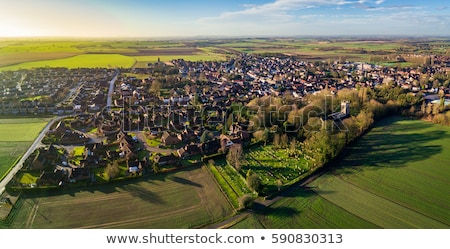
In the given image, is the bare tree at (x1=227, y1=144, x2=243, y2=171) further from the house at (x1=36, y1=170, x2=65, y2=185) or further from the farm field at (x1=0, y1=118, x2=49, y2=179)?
the farm field at (x1=0, y1=118, x2=49, y2=179)

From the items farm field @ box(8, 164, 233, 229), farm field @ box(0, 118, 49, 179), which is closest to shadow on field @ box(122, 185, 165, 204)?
farm field @ box(8, 164, 233, 229)

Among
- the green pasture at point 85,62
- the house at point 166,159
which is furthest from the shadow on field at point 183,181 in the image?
the green pasture at point 85,62

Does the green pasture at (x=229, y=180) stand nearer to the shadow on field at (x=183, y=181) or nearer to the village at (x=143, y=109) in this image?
the shadow on field at (x=183, y=181)

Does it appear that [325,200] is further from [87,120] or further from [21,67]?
[21,67]

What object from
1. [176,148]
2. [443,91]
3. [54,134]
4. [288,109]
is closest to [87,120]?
[54,134]

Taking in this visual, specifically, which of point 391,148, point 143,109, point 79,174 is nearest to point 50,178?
point 79,174

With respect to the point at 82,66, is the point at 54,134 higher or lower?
lower

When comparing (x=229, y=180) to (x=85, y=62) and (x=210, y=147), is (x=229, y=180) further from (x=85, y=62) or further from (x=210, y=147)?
(x=85, y=62)
